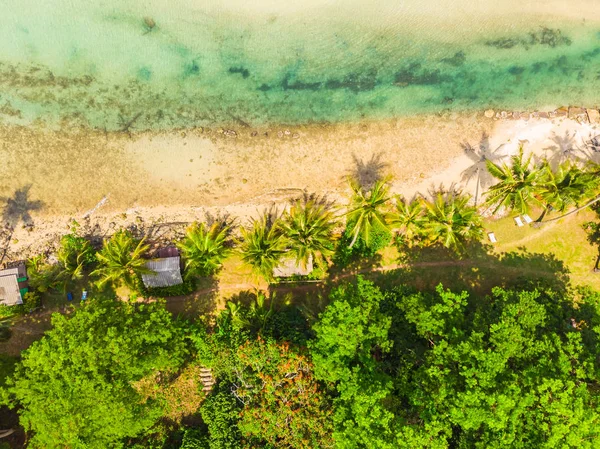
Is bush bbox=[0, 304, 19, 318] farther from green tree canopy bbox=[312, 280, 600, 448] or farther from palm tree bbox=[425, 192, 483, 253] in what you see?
palm tree bbox=[425, 192, 483, 253]

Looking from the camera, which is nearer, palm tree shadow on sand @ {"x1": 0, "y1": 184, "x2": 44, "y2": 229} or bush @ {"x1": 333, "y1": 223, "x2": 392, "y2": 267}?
bush @ {"x1": 333, "y1": 223, "x2": 392, "y2": 267}

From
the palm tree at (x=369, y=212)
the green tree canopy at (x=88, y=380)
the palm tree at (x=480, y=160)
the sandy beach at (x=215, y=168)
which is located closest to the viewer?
the green tree canopy at (x=88, y=380)

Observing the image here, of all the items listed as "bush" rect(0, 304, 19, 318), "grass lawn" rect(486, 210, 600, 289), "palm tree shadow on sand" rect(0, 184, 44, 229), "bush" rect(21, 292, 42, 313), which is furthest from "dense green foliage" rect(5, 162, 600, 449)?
"palm tree shadow on sand" rect(0, 184, 44, 229)

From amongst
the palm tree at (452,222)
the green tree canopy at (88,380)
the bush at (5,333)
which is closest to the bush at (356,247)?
the palm tree at (452,222)

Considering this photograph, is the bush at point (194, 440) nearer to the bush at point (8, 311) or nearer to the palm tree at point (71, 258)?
the palm tree at point (71, 258)

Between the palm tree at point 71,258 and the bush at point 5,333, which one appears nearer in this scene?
the palm tree at point 71,258

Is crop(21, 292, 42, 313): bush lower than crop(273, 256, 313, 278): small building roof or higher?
lower

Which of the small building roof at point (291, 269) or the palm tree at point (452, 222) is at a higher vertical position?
the palm tree at point (452, 222)
